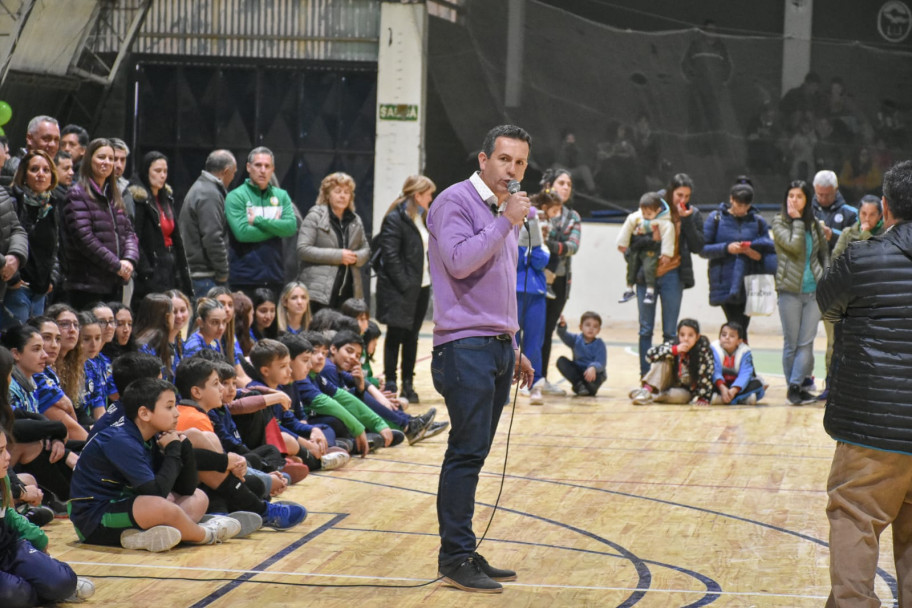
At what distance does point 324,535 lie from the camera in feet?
15.5

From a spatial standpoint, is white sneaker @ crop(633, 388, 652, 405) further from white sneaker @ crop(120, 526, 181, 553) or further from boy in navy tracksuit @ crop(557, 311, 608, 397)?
white sneaker @ crop(120, 526, 181, 553)

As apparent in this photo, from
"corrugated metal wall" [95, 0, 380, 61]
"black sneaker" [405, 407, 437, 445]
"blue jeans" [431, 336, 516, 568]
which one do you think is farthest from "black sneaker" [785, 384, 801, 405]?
"corrugated metal wall" [95, 0, 380, 61]

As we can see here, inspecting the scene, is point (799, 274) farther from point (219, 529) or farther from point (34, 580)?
point (34, 580)

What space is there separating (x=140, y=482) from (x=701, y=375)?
5367 millimetres

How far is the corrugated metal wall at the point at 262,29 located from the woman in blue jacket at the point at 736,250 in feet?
19.8

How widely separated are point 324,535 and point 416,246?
3.82 metres

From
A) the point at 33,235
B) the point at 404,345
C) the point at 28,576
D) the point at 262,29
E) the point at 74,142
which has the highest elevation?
the point at 262,29

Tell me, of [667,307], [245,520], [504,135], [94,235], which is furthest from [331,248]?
[504,135]

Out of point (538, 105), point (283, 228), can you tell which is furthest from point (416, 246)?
point (538, 105)

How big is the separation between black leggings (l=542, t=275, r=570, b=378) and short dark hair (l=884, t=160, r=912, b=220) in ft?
17.8

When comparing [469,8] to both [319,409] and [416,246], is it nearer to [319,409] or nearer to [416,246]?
[416,246]

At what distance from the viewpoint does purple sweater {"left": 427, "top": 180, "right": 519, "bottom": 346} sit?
3.89 m

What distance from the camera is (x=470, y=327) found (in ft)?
12.9

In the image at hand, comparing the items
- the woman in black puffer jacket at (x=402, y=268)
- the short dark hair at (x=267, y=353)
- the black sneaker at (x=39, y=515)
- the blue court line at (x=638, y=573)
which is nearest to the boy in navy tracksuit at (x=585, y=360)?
the woman in black puffer jacket at (x=402, y=268)
